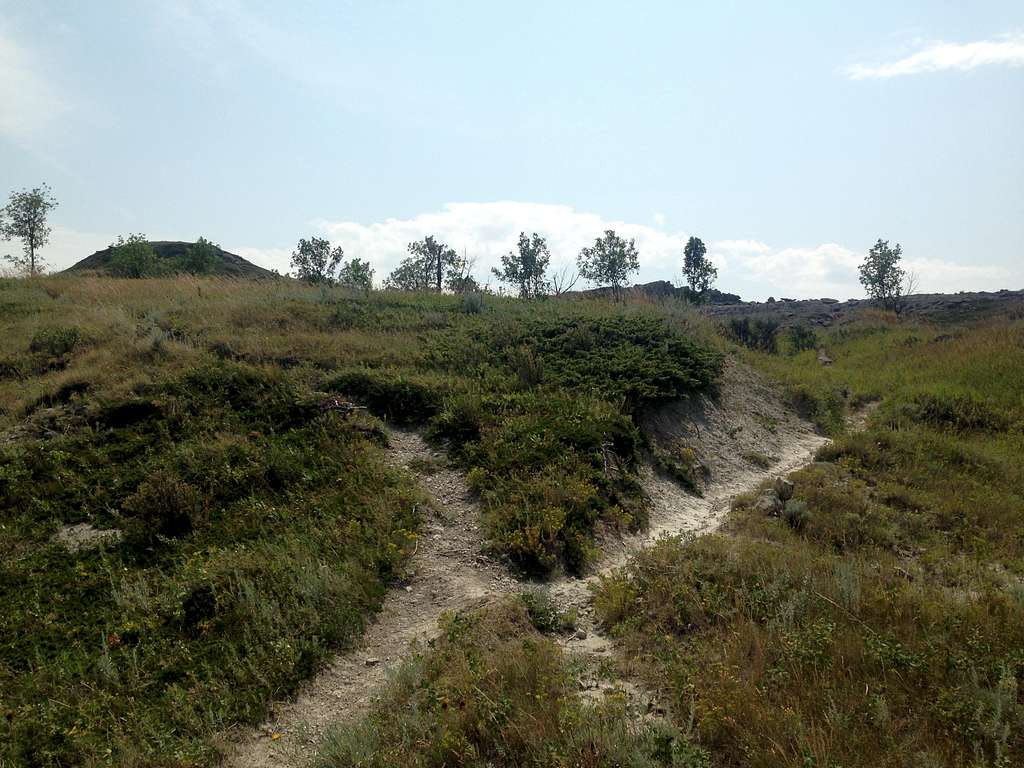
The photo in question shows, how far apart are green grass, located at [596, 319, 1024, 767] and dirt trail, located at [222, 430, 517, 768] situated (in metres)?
1.61

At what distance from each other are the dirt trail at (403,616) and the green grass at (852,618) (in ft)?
5.27

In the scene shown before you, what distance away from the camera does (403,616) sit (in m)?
6.21

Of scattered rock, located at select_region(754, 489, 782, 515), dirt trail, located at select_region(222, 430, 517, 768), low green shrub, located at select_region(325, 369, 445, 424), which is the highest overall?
low green shrub, located at select_region(325, 369, 445, 424)

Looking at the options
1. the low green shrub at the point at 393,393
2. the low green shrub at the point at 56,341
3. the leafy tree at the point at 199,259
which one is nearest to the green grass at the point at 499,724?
the low green shrub at the point at 393,393

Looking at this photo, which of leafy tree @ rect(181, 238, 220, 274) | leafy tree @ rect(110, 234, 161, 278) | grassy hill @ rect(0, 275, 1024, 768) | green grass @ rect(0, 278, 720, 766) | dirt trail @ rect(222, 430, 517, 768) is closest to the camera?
grassy hill @ rect(0, 275, 1024, 768)

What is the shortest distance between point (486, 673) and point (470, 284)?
19.4m

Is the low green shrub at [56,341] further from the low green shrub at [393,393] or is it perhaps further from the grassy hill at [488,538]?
the low green shrub at [393,393]

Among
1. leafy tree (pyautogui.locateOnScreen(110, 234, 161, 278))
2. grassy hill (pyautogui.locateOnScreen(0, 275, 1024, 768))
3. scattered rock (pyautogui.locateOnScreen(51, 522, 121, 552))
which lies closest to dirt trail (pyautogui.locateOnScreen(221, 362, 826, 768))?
grassy hill (pyautogui.locateOnScreen(0, 275, 1024, 768))

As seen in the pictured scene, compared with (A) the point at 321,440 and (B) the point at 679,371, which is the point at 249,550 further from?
(B) the point at 679,371

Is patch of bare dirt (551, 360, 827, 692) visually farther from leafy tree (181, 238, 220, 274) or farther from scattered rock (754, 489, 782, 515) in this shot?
leafy tree (181, 238, 220, 274)

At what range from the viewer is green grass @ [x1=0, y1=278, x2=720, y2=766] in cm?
513

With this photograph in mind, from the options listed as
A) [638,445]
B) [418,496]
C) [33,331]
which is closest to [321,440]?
[418,496]

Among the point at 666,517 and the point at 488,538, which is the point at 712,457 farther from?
the point at 488,538

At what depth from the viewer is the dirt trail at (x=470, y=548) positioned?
15.7 ft
